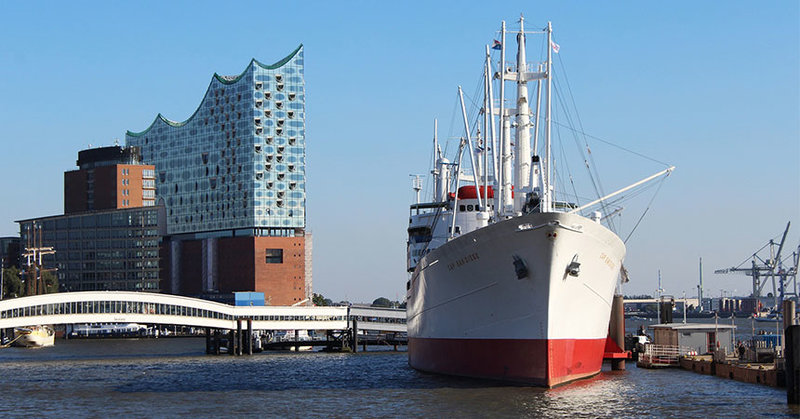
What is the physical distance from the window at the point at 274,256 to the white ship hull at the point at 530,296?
125 meters

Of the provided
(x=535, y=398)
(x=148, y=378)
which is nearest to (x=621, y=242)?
(x=535, y=398)

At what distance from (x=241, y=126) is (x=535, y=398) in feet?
463

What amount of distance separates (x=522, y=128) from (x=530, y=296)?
433 inches

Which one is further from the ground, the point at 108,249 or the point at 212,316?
the point at 108,249

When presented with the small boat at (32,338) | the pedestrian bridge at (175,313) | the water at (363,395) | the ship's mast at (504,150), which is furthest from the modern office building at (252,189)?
the ship's mast at (504,150)

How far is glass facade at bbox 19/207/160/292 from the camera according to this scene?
631 ft

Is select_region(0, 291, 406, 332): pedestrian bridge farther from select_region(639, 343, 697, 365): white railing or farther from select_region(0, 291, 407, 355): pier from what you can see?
select_region(639, 343, 697, 365): white railing

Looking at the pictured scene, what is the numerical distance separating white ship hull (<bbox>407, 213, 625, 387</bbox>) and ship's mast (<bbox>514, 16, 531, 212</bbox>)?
5459 millimetres

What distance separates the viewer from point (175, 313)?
356ft

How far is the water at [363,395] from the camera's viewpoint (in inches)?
1746

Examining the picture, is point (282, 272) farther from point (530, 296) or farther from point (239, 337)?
point (530, 296)

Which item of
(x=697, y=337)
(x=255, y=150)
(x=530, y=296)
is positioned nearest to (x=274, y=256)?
(x=255, y=150)

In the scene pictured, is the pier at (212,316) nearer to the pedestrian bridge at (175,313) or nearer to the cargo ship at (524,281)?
the pedestrian bridge at (175,313)

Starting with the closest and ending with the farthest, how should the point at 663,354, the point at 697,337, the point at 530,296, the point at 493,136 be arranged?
the point at 530,296, the point at 493,136, the point at 663,354, the point at 697,337
